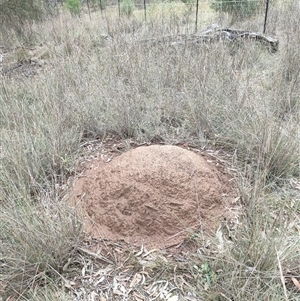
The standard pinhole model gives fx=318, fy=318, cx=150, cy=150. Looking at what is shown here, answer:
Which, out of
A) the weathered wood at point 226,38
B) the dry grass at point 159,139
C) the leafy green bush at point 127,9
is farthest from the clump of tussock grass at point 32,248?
the leafy green bush at point 127,9

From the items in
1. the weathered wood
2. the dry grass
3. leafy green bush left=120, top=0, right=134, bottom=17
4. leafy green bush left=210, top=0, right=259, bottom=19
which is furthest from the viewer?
leafy green bush left=120, top=0, right=134, bottom=17

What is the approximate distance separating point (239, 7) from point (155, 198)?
7.04 m

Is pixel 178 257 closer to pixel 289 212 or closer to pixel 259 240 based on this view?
pixel 259 240

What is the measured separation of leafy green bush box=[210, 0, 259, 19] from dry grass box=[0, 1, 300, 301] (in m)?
2.96

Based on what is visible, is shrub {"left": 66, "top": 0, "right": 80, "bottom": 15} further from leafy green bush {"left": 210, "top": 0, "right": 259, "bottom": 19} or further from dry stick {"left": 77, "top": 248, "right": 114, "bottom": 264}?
dry stick {"left": 77, "top": 248, "right": 114, "bottom": 264}

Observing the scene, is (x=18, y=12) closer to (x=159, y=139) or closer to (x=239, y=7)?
(x=239, y=7)

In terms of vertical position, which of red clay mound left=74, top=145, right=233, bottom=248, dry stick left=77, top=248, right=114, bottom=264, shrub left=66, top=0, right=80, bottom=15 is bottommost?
dry stick left=77, top=248, right=114, bottom=264

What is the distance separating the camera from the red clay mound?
1847 millimetres

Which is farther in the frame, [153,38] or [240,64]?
[153,38]

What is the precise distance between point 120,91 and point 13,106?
1073 millimetres

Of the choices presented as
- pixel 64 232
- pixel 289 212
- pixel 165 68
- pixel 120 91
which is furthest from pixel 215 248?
pixel 165 68

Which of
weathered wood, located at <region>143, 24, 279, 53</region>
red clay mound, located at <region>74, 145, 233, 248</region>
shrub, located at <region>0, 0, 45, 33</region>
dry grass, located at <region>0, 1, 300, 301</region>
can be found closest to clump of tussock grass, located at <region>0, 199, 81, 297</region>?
dry grass, located at <region>0, 1, 300, 301</region>

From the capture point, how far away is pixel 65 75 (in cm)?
363

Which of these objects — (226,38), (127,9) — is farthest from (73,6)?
(226,38)
